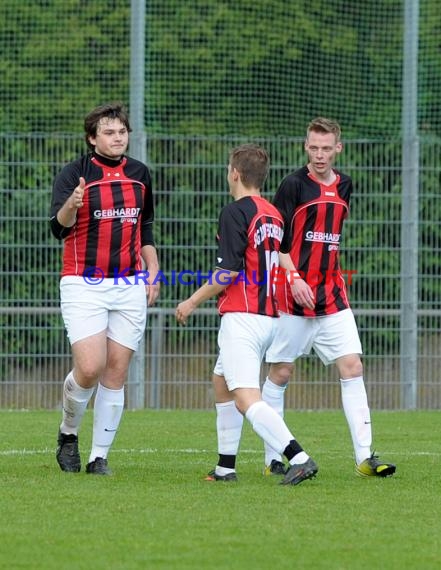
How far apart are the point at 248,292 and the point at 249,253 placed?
0.71ft

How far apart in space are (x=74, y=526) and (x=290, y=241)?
2.87 metres

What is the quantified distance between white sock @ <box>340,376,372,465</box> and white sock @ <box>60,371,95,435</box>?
1558 millimetres

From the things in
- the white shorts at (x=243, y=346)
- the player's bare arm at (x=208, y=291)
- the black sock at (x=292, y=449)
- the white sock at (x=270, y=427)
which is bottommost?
the black sock at (x=292, y=449)

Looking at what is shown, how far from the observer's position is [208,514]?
6359mm

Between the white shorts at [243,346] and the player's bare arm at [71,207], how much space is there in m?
1.07

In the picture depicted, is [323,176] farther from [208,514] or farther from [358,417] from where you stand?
[208,514]

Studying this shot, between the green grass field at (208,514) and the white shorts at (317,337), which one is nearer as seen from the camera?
the green grass field at (208,514)

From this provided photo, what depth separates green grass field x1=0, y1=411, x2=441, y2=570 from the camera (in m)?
5.38

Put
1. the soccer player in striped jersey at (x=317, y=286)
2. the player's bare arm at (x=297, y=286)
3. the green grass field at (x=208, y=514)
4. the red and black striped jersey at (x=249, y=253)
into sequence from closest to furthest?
the green grass field at (x=208, y=514), the red and black striped jersey at (x=249, y=253), the player's bare arm at (x=297, y=286), the soccer player in striped jersey at (x=317, y=286)

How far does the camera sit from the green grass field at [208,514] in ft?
17.6

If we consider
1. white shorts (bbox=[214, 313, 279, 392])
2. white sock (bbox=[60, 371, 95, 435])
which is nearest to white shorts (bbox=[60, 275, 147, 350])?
white sock (bbox=[60, 371, 95, 435])

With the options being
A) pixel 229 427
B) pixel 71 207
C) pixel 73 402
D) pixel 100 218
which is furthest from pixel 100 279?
pixel 229 427

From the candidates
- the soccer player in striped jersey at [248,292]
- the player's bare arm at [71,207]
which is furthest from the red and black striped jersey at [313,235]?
the player's bare arm at [71,207]

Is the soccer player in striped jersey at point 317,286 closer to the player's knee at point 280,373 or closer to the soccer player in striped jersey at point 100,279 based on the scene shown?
the player's knee at point 280,373
